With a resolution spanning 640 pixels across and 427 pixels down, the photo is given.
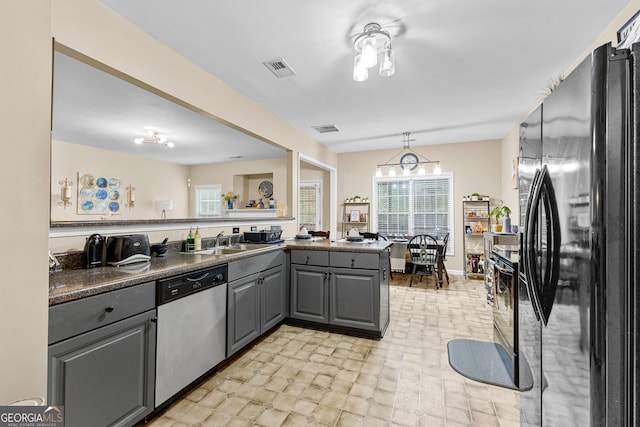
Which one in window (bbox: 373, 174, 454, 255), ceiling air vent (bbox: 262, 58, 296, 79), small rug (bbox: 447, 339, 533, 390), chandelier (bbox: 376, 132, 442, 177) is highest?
ceiling air vent (bbox: 262, 58, 296, 79)

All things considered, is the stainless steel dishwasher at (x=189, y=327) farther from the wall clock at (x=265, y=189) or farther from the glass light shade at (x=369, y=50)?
the wall clock at (x=265, y=189)

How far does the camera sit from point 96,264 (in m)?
1.81

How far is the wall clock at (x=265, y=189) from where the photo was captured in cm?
741

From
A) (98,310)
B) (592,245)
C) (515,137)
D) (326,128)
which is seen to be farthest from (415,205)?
(98,310)

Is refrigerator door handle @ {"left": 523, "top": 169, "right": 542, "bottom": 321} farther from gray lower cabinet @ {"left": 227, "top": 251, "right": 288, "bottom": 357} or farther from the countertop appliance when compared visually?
the countertop appliance

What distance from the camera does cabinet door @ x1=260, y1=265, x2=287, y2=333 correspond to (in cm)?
269

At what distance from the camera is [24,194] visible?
0.81 m

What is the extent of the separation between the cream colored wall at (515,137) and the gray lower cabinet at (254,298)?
2.50m

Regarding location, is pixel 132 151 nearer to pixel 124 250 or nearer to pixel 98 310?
pixel 124 250

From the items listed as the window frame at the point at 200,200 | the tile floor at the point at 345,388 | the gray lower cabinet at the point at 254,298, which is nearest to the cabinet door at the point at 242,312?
the gray lower cabinet at the point at 254,298

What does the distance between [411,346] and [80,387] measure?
2.40 metres

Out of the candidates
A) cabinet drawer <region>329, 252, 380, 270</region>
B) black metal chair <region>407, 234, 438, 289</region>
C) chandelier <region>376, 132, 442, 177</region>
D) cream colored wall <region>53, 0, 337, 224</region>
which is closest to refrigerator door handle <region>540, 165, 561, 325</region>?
cabinet drawer <region>329, 252, 380, 270</region>

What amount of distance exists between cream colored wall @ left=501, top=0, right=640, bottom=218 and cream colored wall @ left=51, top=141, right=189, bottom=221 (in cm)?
668

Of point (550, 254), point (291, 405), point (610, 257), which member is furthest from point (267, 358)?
point (610, 257)
